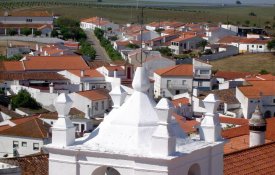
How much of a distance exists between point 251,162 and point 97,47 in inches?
2980

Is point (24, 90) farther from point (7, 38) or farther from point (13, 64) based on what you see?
point (7, 38)

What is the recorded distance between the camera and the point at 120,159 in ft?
20.7

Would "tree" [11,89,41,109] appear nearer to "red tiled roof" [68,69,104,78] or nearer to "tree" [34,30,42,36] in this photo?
"red tiled roof" [68,69,104,78]

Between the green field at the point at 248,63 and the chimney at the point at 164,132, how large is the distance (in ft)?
216

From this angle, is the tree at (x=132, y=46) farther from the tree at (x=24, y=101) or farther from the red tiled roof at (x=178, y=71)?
the tree at (x=24, y=101)

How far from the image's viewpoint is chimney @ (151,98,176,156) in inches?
237

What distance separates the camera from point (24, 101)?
45.4 m

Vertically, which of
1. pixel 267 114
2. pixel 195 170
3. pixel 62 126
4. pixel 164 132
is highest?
pixel 164 132

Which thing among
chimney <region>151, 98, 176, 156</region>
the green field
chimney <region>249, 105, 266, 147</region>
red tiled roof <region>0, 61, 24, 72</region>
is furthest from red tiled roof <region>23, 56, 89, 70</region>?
chimney <region>151, 98, 176, 156</region>

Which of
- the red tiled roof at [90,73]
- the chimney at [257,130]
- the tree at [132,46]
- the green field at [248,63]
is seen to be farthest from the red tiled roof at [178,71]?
the chimney at [257,130]

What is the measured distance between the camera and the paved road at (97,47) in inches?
3029

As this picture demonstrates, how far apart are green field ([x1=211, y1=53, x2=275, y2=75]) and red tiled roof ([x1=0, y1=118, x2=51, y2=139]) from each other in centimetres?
4016

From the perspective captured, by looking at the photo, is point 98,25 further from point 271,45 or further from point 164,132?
point 164,132

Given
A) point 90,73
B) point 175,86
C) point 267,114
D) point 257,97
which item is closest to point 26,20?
point 90,73
